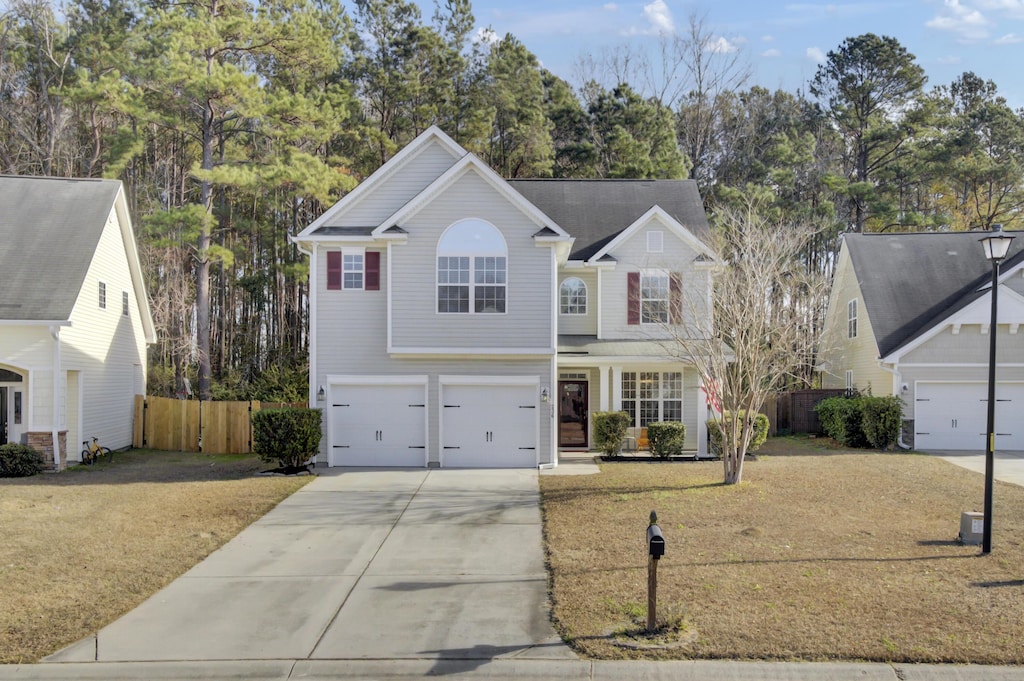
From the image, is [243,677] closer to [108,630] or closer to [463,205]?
[108,630]

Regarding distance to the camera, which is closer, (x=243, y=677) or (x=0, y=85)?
(x=243, y=677)

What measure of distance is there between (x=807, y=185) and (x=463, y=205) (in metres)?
26.4

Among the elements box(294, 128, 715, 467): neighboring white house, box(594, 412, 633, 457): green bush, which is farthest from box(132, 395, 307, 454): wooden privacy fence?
box(594, 412, 633, 457): green bush

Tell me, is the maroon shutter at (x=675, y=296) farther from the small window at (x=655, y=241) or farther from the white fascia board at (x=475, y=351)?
the white fascia board at (x=475, y=351)

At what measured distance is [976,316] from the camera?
21.5 metres

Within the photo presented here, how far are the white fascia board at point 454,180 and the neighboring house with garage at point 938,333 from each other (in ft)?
37.2

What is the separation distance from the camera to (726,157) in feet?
132

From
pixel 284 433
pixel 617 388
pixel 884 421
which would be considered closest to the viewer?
pixel 284 433

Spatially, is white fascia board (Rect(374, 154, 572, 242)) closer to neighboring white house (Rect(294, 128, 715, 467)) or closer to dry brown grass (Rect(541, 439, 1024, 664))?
neighboring white house (Rect(294, 128, 715, 467))

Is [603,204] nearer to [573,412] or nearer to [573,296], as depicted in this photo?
[573,296]

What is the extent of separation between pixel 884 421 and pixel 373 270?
575 inches

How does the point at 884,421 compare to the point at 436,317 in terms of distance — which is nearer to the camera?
the point at 436,317

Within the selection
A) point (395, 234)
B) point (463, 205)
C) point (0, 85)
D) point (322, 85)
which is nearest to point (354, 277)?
point (395, 234)

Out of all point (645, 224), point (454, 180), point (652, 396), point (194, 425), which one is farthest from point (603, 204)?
point (194, 425)
